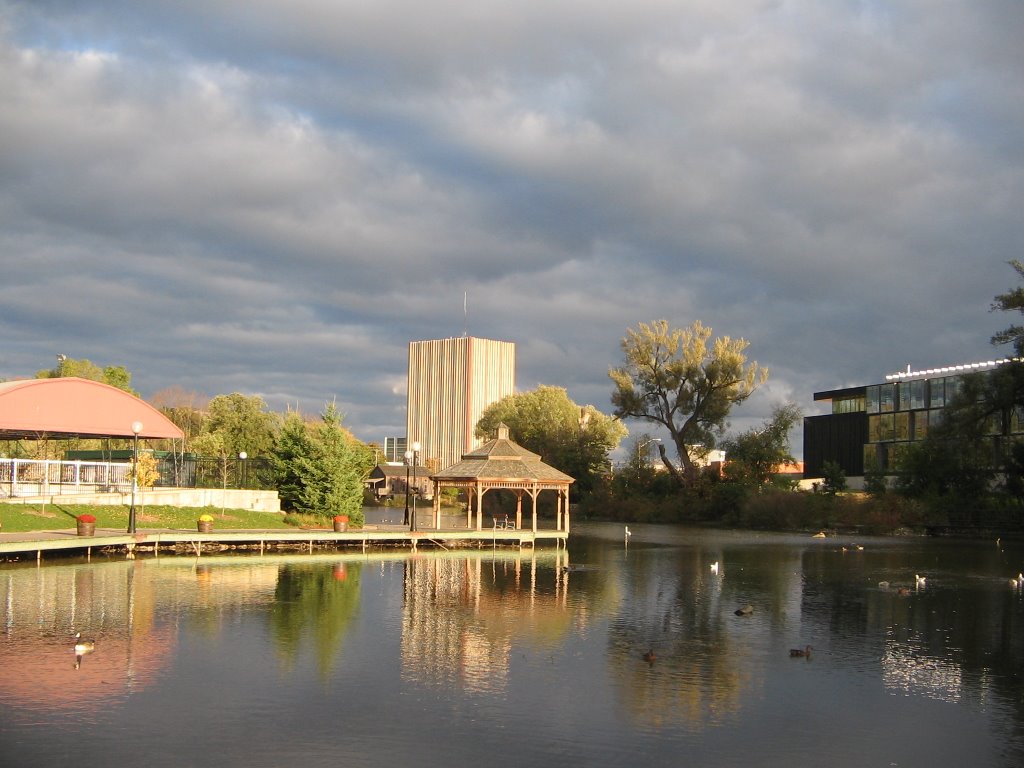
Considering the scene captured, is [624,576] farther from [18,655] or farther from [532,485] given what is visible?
[18,655]

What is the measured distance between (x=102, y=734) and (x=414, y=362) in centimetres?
18503

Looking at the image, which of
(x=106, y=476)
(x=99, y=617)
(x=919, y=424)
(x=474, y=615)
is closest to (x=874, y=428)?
(x=919, y=424)

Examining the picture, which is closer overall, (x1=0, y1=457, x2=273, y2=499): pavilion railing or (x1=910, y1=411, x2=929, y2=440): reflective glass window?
(x1=0, y1=457, x2=273, y2=499): pavilion railing

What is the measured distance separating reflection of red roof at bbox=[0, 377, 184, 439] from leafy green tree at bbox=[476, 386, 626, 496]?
47862 millimetres

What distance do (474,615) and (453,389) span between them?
165 meters

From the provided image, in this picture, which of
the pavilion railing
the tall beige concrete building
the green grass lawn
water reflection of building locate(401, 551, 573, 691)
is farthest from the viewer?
the tall beige concrete building

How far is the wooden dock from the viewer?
30.8m

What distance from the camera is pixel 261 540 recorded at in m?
37.5

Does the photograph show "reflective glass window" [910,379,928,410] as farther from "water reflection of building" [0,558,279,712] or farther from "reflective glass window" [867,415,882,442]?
"water reflection of building" [0,558,279,712]

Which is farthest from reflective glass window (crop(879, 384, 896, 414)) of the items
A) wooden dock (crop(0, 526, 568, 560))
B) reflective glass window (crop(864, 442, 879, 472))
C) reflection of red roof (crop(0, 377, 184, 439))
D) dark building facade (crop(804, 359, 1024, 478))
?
reflection of red roof (crop(0, 377, 184, 439))

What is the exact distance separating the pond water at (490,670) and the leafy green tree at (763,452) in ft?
149

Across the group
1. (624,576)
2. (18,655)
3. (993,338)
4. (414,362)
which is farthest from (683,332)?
(414,362)

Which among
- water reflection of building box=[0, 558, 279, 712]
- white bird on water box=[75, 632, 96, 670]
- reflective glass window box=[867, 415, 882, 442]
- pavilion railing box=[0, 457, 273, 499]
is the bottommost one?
water reflection of building box=[0, 558, 279, 712]

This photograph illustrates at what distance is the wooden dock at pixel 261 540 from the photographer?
30797mm
